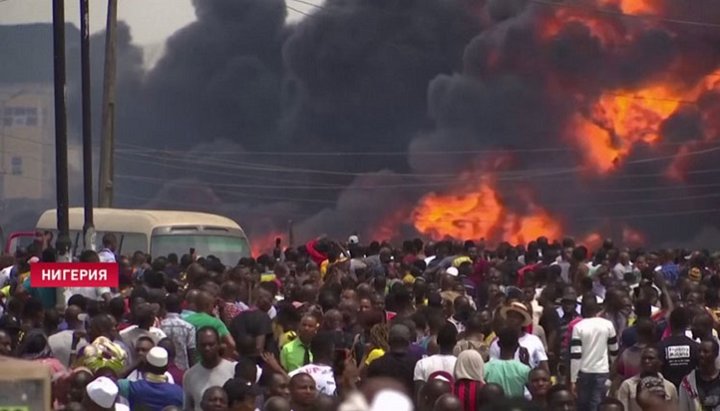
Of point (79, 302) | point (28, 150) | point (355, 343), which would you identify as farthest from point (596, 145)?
point (355, 343)

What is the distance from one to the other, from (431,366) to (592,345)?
2875 mm

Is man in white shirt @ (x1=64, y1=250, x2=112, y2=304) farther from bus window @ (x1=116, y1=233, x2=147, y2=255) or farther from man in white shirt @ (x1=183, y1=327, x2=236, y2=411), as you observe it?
bus window @ (x1=116, y1=233, x2=147, y2=255)

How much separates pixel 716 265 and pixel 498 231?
20.8 metres

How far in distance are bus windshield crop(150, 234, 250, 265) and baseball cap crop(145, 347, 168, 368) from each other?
14.5 meters

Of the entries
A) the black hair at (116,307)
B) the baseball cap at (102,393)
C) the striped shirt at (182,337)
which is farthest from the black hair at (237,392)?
the black hair at (116,307)

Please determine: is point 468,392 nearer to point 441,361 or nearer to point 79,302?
point 441,361

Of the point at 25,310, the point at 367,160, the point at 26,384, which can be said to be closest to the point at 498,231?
the point at 367,160

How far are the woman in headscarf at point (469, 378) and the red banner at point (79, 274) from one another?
4579mm

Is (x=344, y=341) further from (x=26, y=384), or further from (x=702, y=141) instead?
(x=702, y=141)

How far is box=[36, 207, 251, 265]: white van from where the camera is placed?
984 inches

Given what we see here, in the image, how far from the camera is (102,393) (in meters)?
9.38

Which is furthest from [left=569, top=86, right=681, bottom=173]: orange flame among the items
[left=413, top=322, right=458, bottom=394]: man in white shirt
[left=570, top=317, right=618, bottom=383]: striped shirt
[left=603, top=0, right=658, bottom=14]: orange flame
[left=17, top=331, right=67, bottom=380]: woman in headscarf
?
[left=17, top=331, right=67, bottom=380]: woman in headscarf

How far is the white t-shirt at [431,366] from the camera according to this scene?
10.7m

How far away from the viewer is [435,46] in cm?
4450
